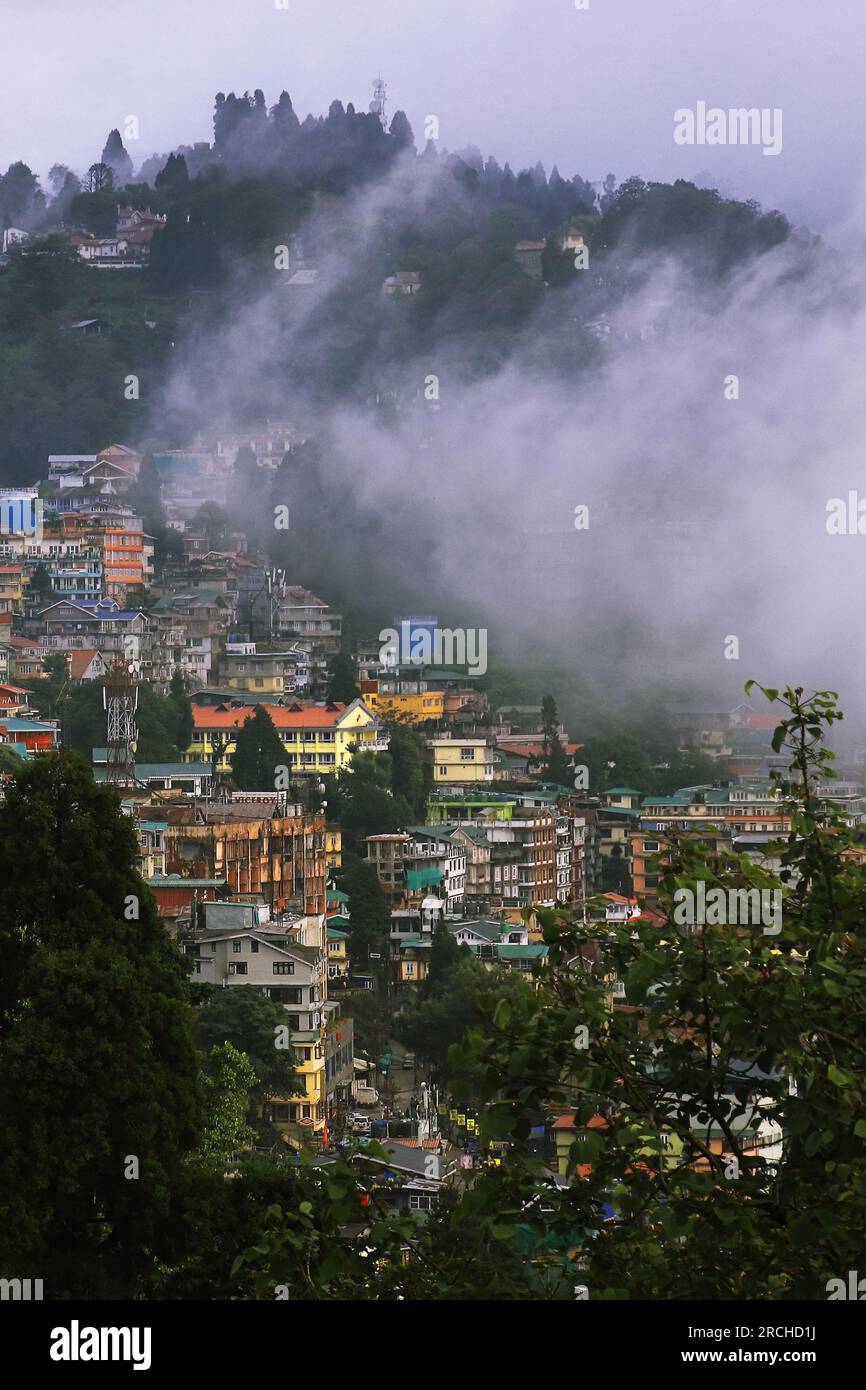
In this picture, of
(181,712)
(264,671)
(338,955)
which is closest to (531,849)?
(181,712)

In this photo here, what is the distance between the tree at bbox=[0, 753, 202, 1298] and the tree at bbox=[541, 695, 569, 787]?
1102 inches

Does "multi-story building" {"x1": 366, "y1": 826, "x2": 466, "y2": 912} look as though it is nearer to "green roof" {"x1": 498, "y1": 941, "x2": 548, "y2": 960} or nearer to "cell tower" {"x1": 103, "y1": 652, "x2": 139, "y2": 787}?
"green roof" {"x1": 498, "y1": 941, "x2": 548, "y2": 960}

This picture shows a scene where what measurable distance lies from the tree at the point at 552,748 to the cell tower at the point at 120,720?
6485 mm

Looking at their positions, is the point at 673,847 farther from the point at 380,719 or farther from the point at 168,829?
the point at 380,719

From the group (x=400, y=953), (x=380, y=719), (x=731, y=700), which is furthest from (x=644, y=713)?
(x=400, y=953)

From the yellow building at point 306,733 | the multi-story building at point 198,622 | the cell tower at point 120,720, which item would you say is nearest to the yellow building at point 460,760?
the yellow building at point 306,733

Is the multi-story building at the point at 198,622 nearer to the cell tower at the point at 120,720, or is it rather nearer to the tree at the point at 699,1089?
the cell tower at the point at 120,720

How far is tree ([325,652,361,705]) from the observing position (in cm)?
3591

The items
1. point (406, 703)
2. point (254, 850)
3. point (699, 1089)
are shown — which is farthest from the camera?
point (406, 703)

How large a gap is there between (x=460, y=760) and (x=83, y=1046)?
→ 91.9ft

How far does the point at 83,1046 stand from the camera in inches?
254

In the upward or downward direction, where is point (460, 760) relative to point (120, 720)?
downward

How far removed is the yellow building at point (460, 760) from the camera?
34062 millimetres

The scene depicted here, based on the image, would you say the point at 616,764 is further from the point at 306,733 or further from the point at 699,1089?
the point at 699,1089
